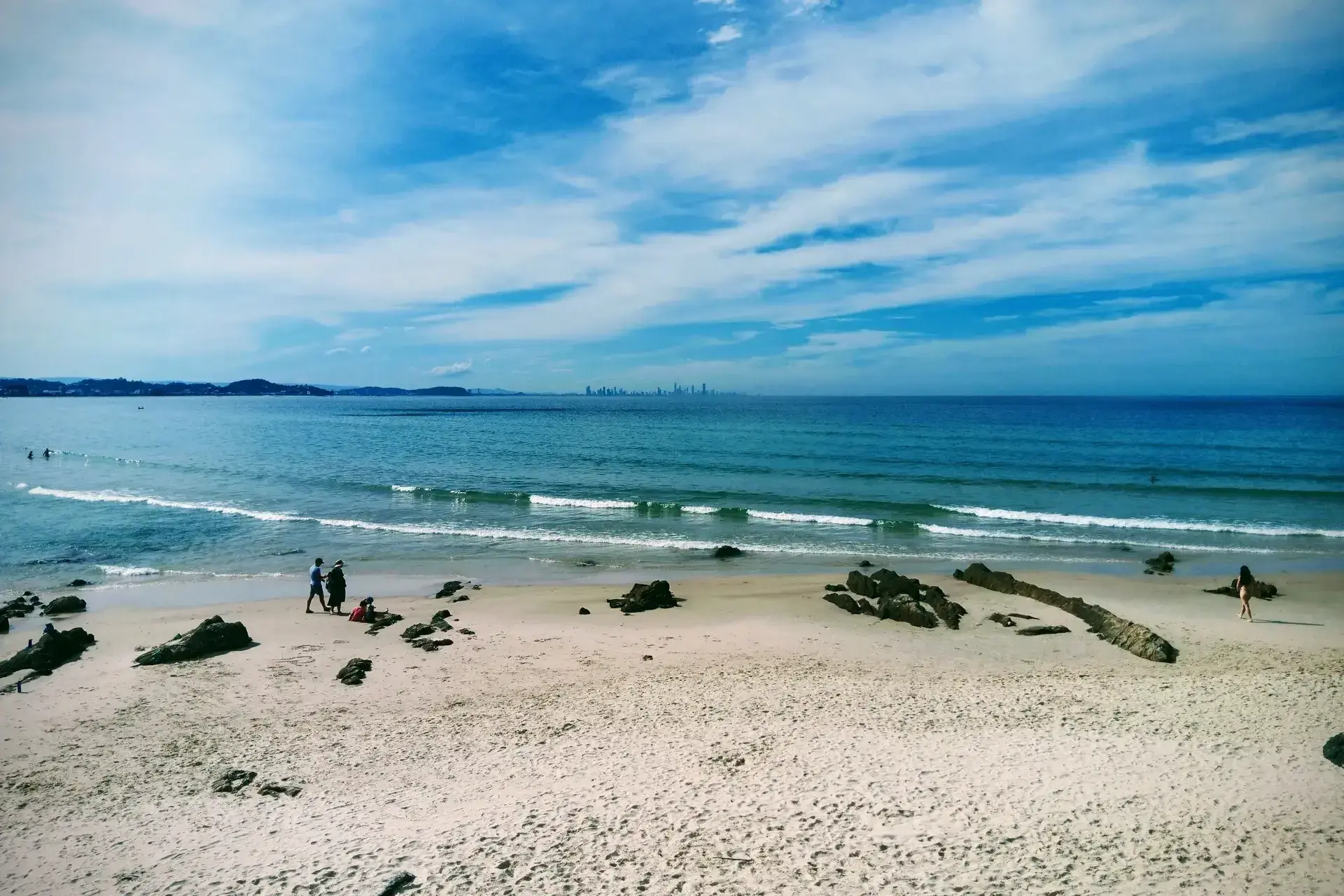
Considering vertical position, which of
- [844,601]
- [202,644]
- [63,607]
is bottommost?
[63,607]

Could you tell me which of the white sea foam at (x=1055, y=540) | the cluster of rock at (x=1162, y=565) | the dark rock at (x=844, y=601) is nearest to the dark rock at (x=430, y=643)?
the dark rock at (x=844, y=601)

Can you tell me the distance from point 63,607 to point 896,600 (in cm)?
2157

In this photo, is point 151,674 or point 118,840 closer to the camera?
point 118,840

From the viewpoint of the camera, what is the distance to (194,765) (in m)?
9.98

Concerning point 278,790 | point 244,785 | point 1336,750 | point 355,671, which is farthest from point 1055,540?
point 244,785

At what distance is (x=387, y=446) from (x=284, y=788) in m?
61.4

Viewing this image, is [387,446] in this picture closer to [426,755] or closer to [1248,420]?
[426,755]

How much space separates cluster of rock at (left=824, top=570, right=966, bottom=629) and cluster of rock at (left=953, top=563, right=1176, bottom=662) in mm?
1556

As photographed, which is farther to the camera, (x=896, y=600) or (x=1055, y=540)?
(x=1055, y=540)

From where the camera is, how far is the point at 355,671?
529 inches

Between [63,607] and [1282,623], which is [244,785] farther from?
[1282,623]

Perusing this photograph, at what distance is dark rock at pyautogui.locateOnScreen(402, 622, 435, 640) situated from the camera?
1574 cm

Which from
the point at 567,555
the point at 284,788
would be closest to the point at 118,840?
the point at 284,788

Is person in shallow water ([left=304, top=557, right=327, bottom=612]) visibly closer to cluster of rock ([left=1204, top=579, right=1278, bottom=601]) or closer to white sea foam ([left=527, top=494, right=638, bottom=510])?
white sea foam ([left=527, top=494, right=638, bottom=510])
